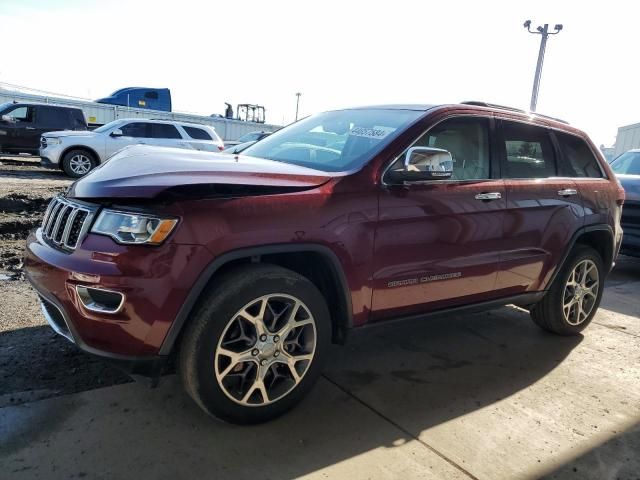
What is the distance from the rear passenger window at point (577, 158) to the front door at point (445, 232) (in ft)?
3.33

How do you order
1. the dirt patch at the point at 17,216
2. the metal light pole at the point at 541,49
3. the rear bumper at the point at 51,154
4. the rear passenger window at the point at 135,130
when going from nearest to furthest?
the dirt patch at the point at 17,216
the rear bumper at the point at 51,154
the rear passenger window at the point at 135,130
the metal light pole at the point at 541,49

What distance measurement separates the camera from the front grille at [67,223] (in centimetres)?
252

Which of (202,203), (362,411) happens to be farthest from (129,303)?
(362,411)

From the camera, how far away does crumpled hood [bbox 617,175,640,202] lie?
23.4ft

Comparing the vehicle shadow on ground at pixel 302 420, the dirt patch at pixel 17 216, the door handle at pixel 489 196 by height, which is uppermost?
the door handle at pixel 489 196

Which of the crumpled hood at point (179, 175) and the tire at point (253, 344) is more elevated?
the crumpled hood at point (179, 175)

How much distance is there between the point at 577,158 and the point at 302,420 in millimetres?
3308

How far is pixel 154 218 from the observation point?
7.82 feet

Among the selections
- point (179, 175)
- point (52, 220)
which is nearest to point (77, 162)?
point (52, 220)

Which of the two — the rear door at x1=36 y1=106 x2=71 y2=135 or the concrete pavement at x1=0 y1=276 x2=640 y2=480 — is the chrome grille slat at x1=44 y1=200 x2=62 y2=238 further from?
the rear door at x1=36 y1=106 x2=71 y2=135

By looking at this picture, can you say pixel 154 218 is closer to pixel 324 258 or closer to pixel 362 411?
pixel 324 258

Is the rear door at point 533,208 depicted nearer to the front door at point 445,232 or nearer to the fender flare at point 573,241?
the fender flare at point 573,241

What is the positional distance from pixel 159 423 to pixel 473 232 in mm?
2267

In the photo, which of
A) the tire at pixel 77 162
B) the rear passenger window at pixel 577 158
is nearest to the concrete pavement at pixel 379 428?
the rear passenger window at pixel 577 158
